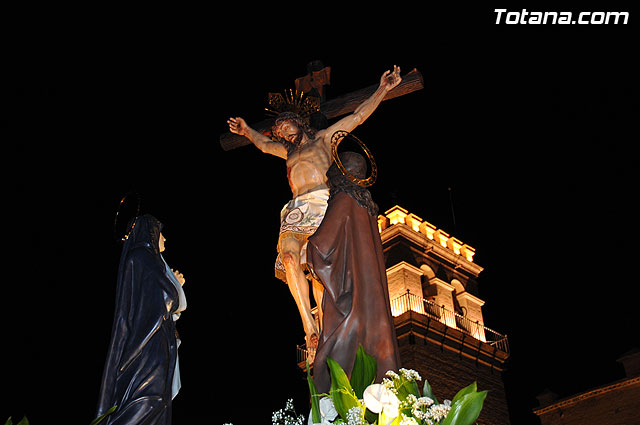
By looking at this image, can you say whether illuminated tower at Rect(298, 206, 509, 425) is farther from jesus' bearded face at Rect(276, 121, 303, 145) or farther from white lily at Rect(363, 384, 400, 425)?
white lily at Rect(363, 384, 400, 425)

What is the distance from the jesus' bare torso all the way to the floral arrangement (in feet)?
11.9

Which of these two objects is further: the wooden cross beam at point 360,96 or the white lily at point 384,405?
the wooden cross beam at point 360,96

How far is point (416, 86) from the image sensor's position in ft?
26.6

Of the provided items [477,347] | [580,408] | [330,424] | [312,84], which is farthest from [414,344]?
[330,424]

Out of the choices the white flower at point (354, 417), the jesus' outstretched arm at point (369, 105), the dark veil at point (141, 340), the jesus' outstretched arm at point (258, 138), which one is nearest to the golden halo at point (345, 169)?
the jesus' outstretched arm at point (369, 105)

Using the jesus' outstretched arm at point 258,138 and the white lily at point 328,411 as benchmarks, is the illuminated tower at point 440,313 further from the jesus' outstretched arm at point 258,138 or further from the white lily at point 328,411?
the white lily at point 328,411

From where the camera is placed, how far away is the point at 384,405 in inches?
103

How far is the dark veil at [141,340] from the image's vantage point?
4793mm

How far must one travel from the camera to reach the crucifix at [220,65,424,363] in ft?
22.5

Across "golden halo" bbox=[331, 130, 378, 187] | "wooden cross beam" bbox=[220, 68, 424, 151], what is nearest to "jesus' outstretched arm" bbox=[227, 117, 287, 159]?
"wooden cross beam" bbox=[220, 68, 424, 151]

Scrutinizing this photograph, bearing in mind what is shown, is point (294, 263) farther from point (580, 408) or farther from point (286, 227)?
point (580, 408)

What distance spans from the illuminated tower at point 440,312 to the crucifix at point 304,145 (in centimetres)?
1937

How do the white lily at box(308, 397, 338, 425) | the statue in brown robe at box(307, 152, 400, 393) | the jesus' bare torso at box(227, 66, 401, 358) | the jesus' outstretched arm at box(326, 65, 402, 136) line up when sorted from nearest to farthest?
the white lily at box(308, 397, 338, 425), the statue in brown robe at box(307, 152, 400, 393), the jesus' bare torso at box(227, 66, 401, 358), the jesus' outstretched arm at box(326, 65, 402, 136)

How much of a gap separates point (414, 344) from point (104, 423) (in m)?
23.6
